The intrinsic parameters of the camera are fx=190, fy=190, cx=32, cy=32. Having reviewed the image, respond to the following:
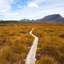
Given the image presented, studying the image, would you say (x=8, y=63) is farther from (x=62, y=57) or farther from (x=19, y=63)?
(x=62, y=57)

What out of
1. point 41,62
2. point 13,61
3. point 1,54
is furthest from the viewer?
point 1,54

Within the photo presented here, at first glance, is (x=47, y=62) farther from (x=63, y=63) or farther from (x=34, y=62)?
(x=63, y=63)

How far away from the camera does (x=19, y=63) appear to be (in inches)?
753

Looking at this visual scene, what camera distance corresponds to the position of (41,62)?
736 inches

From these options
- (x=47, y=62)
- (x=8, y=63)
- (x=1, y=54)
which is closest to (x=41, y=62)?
(x=47, y=62)

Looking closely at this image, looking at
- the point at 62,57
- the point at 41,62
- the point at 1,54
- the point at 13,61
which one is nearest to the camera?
the point at 41,62

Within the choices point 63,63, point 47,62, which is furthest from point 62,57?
point 47,62

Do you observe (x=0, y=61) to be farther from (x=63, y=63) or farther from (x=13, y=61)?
(x=63, y=63)

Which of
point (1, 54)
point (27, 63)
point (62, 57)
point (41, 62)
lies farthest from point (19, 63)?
point (62, 57)

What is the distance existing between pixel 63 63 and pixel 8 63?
6.26 m

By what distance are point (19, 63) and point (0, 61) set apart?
6.37 ft

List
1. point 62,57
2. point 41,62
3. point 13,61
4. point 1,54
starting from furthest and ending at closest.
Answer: point 62,57 < point 1,54 < point 13,61 < point 41,62

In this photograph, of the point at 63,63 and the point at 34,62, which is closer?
the point at 34,62

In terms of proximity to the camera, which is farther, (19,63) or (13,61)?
(13,61)
